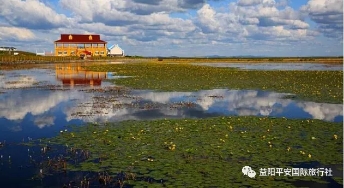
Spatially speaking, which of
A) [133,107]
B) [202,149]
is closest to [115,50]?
[133,107]

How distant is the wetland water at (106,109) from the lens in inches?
644

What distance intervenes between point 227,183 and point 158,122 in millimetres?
9419

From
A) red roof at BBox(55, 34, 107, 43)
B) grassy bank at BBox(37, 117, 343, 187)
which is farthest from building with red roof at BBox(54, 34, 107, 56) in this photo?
grassy bank at BBox(37, 117, 343, 187)

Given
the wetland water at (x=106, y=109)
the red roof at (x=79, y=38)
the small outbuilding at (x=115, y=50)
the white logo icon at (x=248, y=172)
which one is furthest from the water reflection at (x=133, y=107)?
the small outbuilding at (x=115, y=50)

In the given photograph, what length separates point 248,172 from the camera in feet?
38.1

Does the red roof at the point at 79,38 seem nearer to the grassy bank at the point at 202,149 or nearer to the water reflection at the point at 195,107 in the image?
the water reflection at the point at 195,107

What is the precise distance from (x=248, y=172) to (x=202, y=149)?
307 centimetres

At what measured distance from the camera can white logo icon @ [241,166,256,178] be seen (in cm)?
1140

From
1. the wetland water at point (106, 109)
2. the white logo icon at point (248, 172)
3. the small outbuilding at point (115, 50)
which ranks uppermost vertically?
the small outbuilding at point (115, 50)

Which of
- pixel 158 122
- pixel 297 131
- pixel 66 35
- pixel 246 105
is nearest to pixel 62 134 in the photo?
pixel 158 122

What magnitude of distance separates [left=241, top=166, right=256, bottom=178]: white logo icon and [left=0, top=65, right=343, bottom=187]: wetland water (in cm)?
604

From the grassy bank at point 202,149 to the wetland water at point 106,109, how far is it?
176 cm

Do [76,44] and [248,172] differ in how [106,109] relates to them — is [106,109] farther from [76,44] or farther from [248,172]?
[76,44]

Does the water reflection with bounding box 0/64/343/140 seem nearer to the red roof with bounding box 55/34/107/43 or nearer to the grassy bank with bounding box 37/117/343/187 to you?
the grassy bank with bounding box 37/117/343/187
